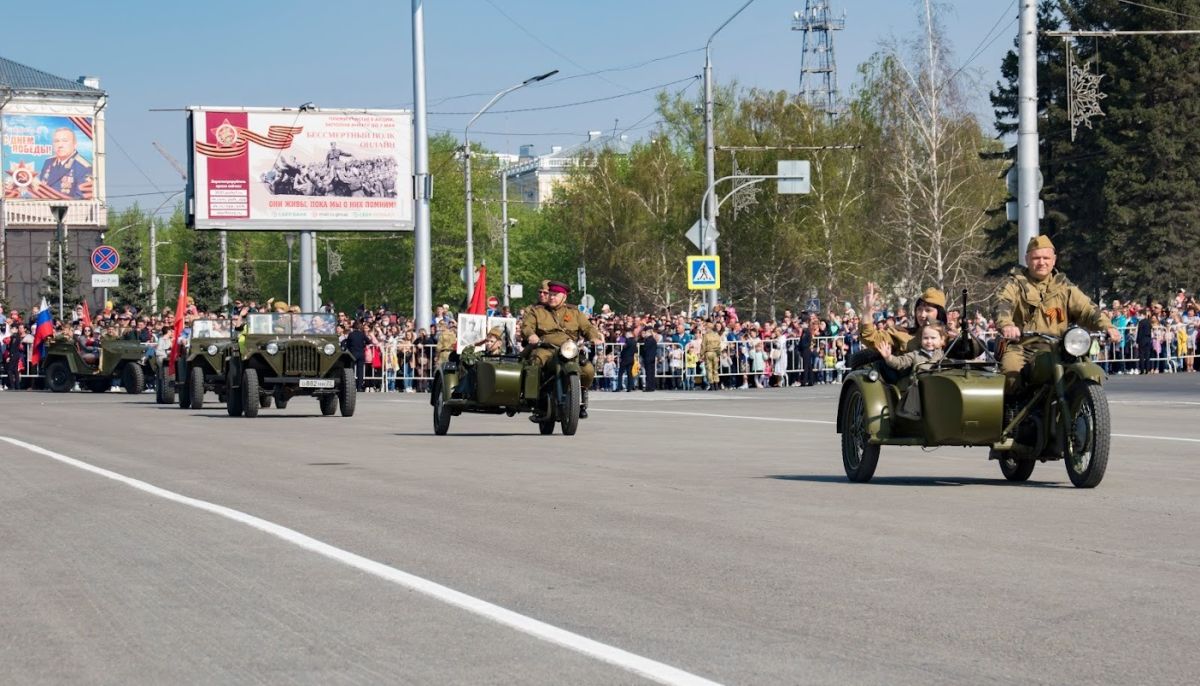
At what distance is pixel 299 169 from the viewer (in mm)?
56688

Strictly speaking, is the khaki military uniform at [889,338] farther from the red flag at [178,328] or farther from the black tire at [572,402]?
the red flag at [178,328]

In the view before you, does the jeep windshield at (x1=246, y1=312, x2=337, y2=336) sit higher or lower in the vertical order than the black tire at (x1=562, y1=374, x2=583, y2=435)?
higher

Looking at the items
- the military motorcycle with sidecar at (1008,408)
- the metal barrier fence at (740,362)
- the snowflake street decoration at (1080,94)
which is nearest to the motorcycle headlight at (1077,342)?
the military motorcycle with sidecar at (1008,408)

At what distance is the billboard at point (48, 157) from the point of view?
114438 millimetres

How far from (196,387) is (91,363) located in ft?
54.7

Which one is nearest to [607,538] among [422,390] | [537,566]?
[537,566]

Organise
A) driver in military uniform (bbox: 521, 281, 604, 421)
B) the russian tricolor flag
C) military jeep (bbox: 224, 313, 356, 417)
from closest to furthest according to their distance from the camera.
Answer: driver in military uniform (bbox: 521, 281, 604, 421), military jeep (bbox: 224, 313, 356, 417), the russian tricolor flag

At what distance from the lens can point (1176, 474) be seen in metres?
15.5

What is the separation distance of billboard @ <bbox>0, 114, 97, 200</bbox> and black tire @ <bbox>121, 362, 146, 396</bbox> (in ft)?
230

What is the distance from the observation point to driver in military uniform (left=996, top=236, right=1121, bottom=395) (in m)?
14.1

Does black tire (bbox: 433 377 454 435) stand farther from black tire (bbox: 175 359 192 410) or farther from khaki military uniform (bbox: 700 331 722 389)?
khaki military uniform (bbox: 700 331 722 389)

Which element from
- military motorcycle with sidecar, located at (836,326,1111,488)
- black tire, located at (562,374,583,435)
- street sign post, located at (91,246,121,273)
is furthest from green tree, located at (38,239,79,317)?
military motorcycle with sidecar, located at (836,326,1111,488)

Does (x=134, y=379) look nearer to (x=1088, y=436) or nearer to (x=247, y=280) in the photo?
(x=1088, y=436)

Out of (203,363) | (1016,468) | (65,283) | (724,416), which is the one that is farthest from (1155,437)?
(65,283)
